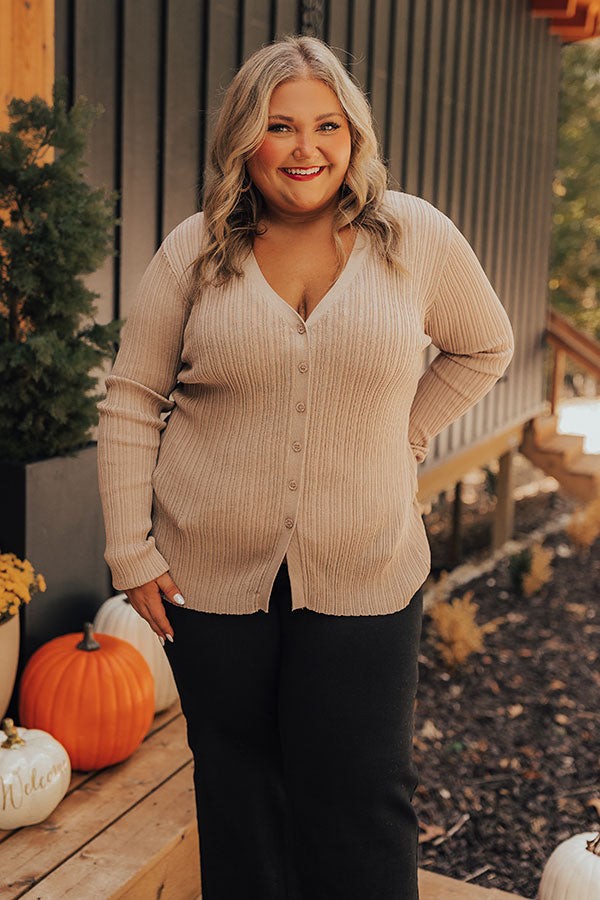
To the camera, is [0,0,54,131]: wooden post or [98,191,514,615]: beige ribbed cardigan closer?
[98,191,514,615]: beige ribbed cardigan

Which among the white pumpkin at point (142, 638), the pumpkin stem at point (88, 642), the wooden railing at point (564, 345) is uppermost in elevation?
the pumpkin stem at point (88, 642)

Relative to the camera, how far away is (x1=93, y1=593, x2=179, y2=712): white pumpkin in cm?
285

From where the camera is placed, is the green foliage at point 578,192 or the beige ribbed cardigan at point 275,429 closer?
the beige ribbed cardigan at point 275,429

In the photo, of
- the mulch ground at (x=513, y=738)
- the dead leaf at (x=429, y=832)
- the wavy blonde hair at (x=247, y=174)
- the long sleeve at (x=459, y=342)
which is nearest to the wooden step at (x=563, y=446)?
the mulch ground at (x=513, y=738)

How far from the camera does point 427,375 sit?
6.70 feet

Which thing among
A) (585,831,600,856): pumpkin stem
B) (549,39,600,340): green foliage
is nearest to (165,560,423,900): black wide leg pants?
(585,831,600,856): pumpkin stem

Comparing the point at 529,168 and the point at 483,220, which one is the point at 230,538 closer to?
the point at 483,220

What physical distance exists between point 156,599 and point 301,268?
2.03ft

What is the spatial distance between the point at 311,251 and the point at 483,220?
5.69 m

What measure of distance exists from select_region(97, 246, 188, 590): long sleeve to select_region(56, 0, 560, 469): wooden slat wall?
1.85 feet

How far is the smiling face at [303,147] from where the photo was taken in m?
1.59

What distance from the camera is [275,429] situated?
1620 millimetres

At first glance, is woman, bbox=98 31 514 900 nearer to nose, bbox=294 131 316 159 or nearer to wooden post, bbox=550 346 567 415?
nose, bbox=294 131 316 159

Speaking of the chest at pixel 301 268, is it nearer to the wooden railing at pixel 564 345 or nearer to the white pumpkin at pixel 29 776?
the white pumpkin at pixel 29 776
